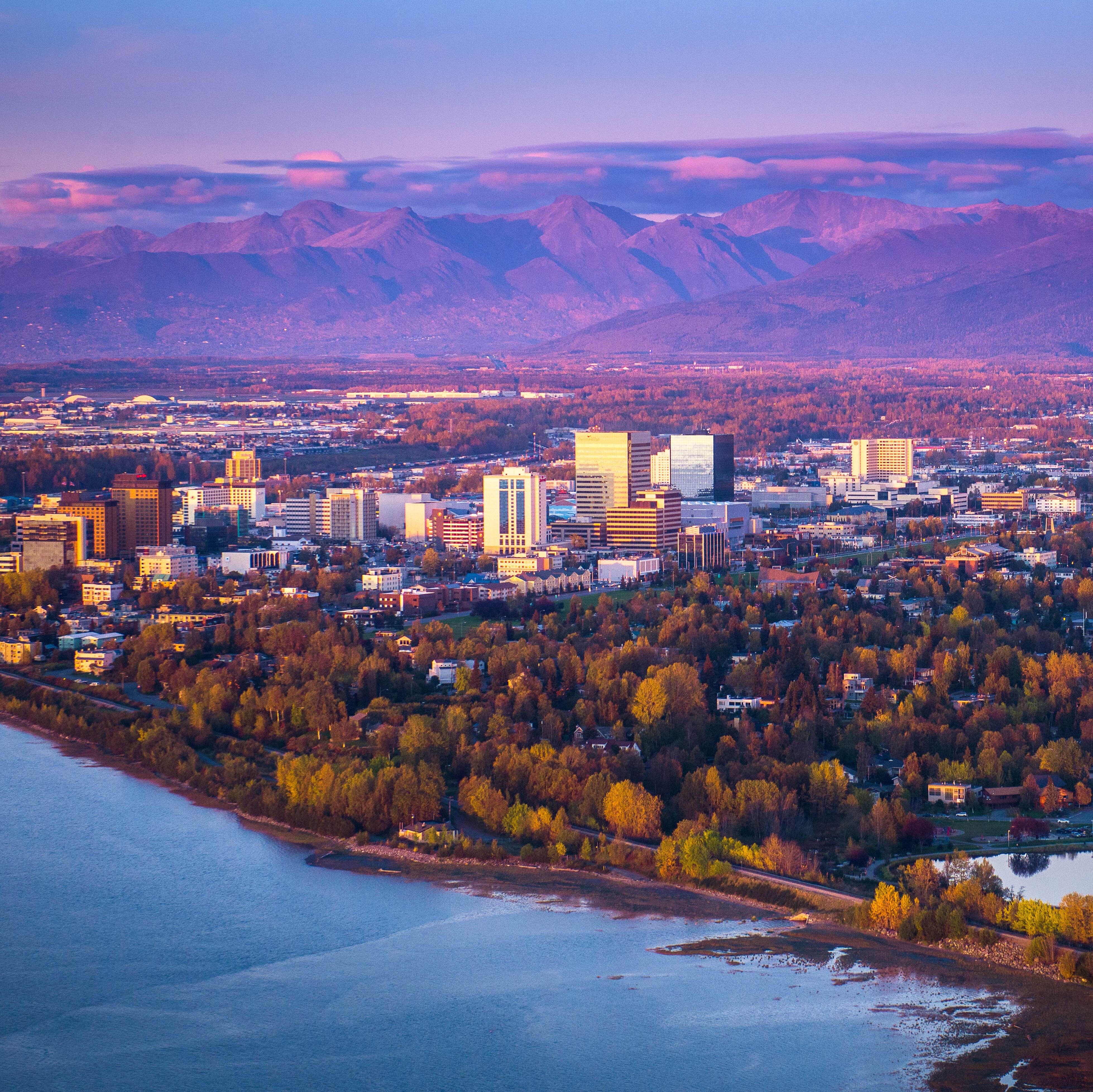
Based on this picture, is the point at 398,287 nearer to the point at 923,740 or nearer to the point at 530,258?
the point at 530,258

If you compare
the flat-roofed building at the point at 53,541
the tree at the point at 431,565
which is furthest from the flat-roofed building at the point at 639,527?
the flat-roofed building at the point at 53,541

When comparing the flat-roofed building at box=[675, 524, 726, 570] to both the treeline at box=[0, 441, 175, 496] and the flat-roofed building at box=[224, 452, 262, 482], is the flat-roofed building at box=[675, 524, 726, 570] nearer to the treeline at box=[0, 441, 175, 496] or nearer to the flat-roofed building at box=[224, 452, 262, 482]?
the treeline at box=[0, 441, 175, 496]

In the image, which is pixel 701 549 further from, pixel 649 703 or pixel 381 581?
pixel 649 703

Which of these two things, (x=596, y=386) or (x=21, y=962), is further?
(x=596, y=386)

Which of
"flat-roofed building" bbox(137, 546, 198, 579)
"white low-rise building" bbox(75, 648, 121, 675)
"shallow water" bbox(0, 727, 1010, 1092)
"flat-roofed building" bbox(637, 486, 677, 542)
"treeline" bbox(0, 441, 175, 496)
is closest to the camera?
"shallow water" bbox(0, 727, 1010, 1092)

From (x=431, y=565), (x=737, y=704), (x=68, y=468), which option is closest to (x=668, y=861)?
(x=737, y=704)

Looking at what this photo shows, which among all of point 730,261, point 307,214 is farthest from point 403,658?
point 307,214

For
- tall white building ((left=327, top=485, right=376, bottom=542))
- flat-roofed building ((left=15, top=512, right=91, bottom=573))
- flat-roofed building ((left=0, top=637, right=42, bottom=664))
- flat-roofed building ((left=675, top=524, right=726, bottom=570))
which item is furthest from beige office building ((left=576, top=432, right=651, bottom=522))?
flat-roofed building ((left=0, top=637, right=42, bottom=664))
